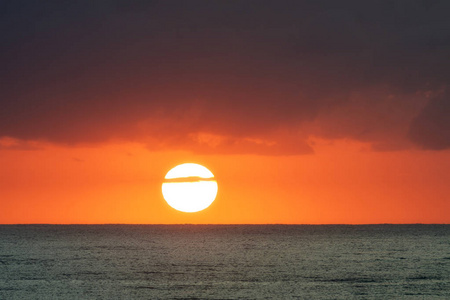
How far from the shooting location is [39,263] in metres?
46.8

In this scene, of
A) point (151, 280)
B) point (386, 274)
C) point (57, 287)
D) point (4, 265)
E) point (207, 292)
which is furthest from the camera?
point (4, 265)

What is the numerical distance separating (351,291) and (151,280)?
1014 centimetres

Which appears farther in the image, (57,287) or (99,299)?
(57,287)

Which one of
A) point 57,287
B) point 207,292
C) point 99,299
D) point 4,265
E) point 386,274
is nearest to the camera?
point 99,299

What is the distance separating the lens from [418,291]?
1194 inches

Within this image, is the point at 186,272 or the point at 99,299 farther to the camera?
the point at 186,272

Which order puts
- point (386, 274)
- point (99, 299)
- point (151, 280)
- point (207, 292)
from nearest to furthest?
point (99, 299), point (207, 292), point (151, 280), point (386, 274)

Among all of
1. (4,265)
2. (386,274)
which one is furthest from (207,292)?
(4,265)

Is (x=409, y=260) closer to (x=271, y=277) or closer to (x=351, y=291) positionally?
(x=271, y=277)

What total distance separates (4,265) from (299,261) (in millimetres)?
19621

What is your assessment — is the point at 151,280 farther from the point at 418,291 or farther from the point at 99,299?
the point at 418,291

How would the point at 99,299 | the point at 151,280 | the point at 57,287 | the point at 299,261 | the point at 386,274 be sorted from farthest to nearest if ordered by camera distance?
1. the point at 299,261
2. the point at 386,274
3. the point at 151,280
4. the point at 57,287
5. the point at 99,299

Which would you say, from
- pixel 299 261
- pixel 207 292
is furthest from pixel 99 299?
pixel 299 261

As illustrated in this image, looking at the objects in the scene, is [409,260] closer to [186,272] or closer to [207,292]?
[186,272]
